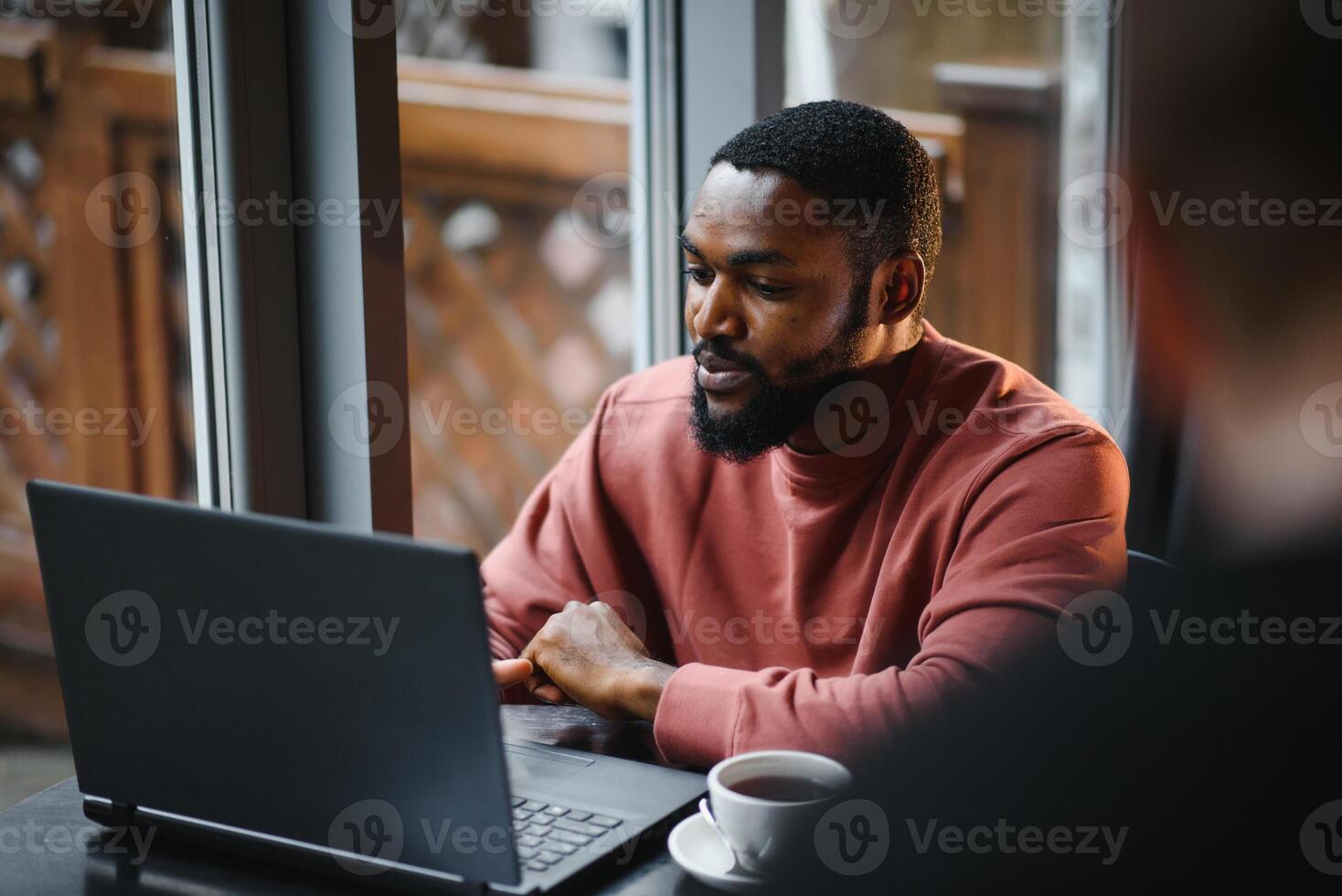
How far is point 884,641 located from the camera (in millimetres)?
1161

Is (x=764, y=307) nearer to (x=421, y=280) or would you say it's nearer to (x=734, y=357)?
(x=734, y=357)

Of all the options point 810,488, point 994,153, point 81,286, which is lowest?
point 810,488

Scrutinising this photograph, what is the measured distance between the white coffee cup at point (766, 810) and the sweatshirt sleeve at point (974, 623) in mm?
159

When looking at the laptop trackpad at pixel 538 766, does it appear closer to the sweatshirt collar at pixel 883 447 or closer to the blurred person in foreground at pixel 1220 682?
the blurred person in foreground at pixel 1220 682

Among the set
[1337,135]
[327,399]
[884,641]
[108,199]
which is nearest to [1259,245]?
[1337,135]

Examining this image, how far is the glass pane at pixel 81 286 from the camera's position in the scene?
124cm

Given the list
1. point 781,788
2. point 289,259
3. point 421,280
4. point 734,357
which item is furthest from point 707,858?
point 421,280

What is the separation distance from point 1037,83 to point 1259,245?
4.25ft

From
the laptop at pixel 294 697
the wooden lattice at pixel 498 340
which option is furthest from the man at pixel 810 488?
the wooden lattice at pixel 498 340

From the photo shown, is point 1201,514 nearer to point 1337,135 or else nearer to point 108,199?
point 1337,135

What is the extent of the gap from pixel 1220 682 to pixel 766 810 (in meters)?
0.47

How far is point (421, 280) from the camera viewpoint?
2355 millimetres

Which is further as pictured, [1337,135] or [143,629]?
[1337,135]

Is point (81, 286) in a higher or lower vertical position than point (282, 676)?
higher
